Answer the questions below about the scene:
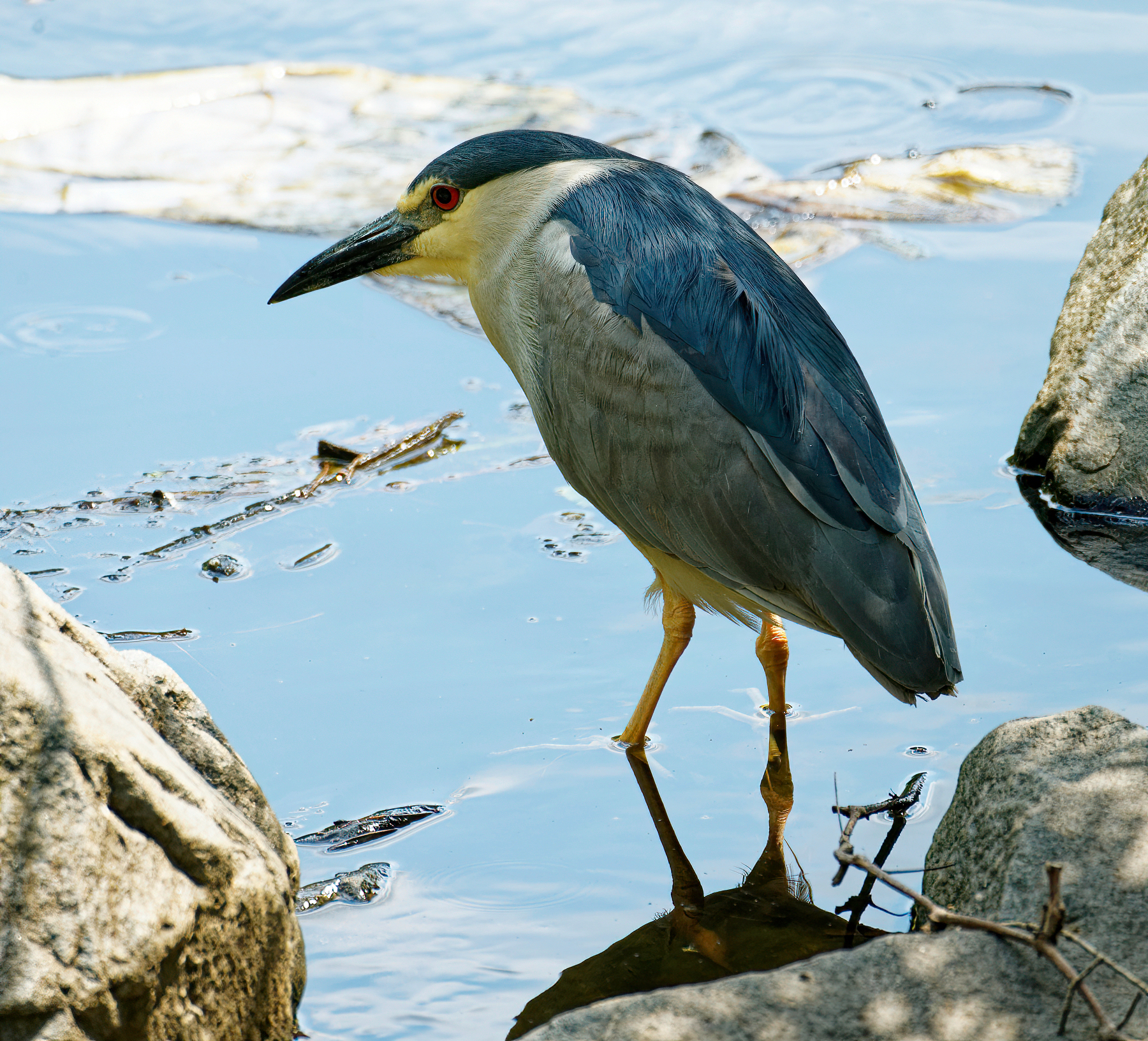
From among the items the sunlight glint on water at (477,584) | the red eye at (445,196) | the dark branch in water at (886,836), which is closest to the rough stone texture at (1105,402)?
the sunlight glint on water at (477,584)

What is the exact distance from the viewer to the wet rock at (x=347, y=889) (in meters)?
3.21

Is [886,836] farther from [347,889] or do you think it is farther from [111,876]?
[111,876]

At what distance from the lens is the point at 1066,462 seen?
15.7 ft

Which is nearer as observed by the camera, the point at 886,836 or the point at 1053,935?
the point at 1053,935

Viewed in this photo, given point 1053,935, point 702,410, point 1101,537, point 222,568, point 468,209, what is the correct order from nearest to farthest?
point 1053,935
point 702,410
point 468,209
point 222,568
point 1101,537

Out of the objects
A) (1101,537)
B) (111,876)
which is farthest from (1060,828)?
(1101,537)

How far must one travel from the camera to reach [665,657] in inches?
152

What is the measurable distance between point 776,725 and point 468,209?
5.90ft

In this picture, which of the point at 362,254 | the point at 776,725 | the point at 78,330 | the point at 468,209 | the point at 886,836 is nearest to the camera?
the point at 886,836

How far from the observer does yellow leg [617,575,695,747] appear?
12.5 ft

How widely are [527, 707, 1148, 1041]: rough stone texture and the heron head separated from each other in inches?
82.8

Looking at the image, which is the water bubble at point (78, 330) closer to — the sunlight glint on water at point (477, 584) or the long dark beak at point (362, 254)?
the sunlight glint on water at point (477, 584)

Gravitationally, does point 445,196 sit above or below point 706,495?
above

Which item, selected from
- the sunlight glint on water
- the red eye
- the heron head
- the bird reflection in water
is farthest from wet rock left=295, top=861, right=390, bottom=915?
the red eye
